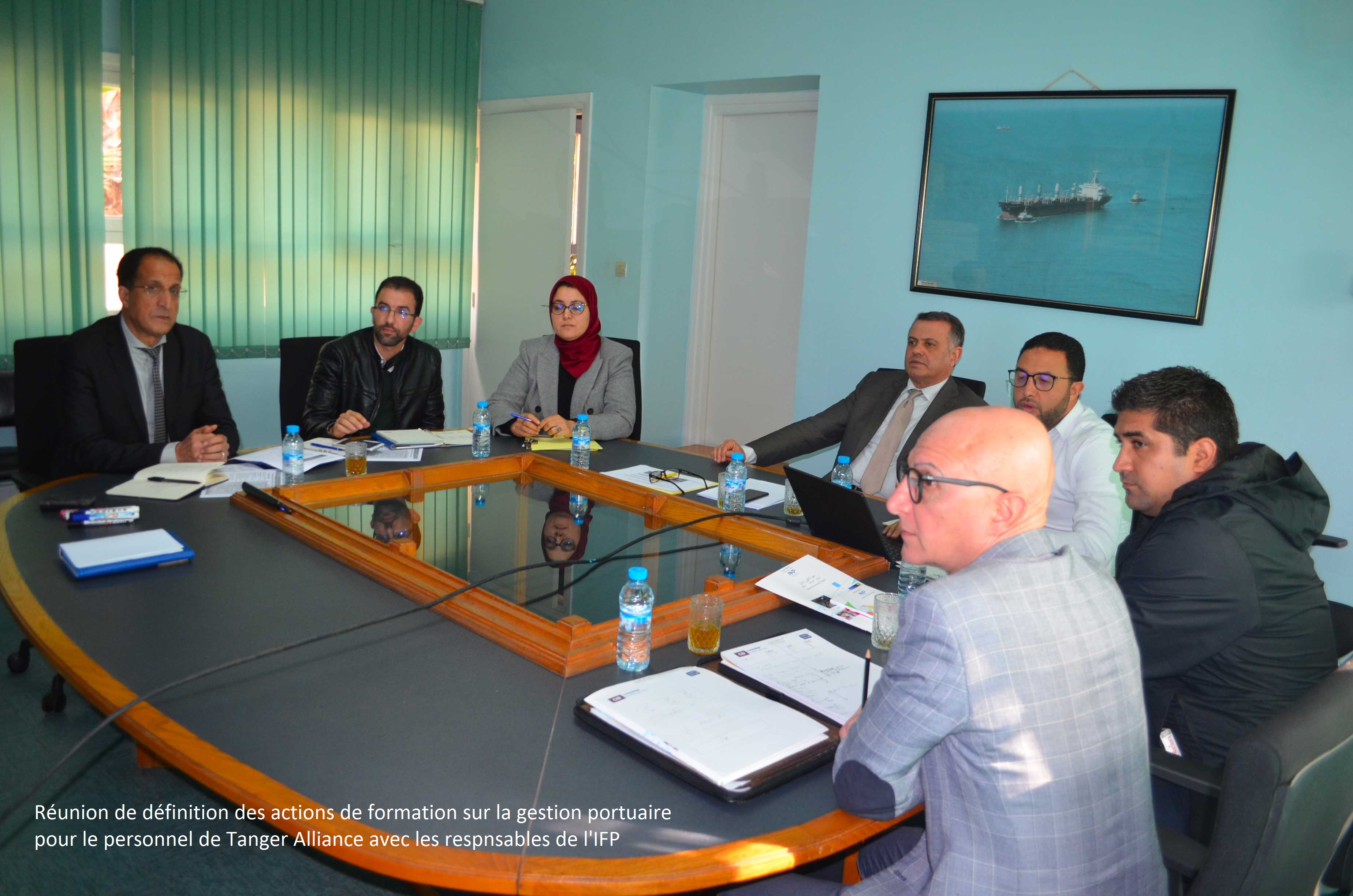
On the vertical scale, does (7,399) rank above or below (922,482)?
below

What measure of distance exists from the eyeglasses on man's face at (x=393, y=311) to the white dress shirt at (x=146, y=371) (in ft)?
2.42

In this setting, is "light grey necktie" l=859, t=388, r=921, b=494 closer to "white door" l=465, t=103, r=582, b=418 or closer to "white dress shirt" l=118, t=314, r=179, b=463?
"white dress shirt" l=118, t=314, r=179, b=463

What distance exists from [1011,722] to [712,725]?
464 mm

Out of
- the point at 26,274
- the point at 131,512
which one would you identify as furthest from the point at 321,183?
A: the point at 131,512

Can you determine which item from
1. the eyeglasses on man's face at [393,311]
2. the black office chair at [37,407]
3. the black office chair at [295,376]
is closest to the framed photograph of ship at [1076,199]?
the eyeglasses on man's face at [393,311]

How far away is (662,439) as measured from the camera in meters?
6.30

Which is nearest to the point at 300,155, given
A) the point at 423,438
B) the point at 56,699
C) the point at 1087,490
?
the point at 423,438

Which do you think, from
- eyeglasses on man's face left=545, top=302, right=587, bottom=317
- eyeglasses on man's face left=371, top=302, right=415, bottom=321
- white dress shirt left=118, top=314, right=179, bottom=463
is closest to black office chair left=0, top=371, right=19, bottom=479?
white dress shirt left=118, top=314, right=179, bottom=463

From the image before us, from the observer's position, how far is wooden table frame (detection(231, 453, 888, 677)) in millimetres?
1763

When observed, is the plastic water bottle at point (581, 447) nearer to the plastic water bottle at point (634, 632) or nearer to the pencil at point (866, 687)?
the plastic water bottle at point (634, 632)

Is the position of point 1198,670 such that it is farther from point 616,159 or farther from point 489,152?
point 489,152

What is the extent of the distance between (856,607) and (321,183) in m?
4.92

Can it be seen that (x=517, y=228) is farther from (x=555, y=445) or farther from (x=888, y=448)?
(x=888, y=448)

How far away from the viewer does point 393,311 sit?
376cm
